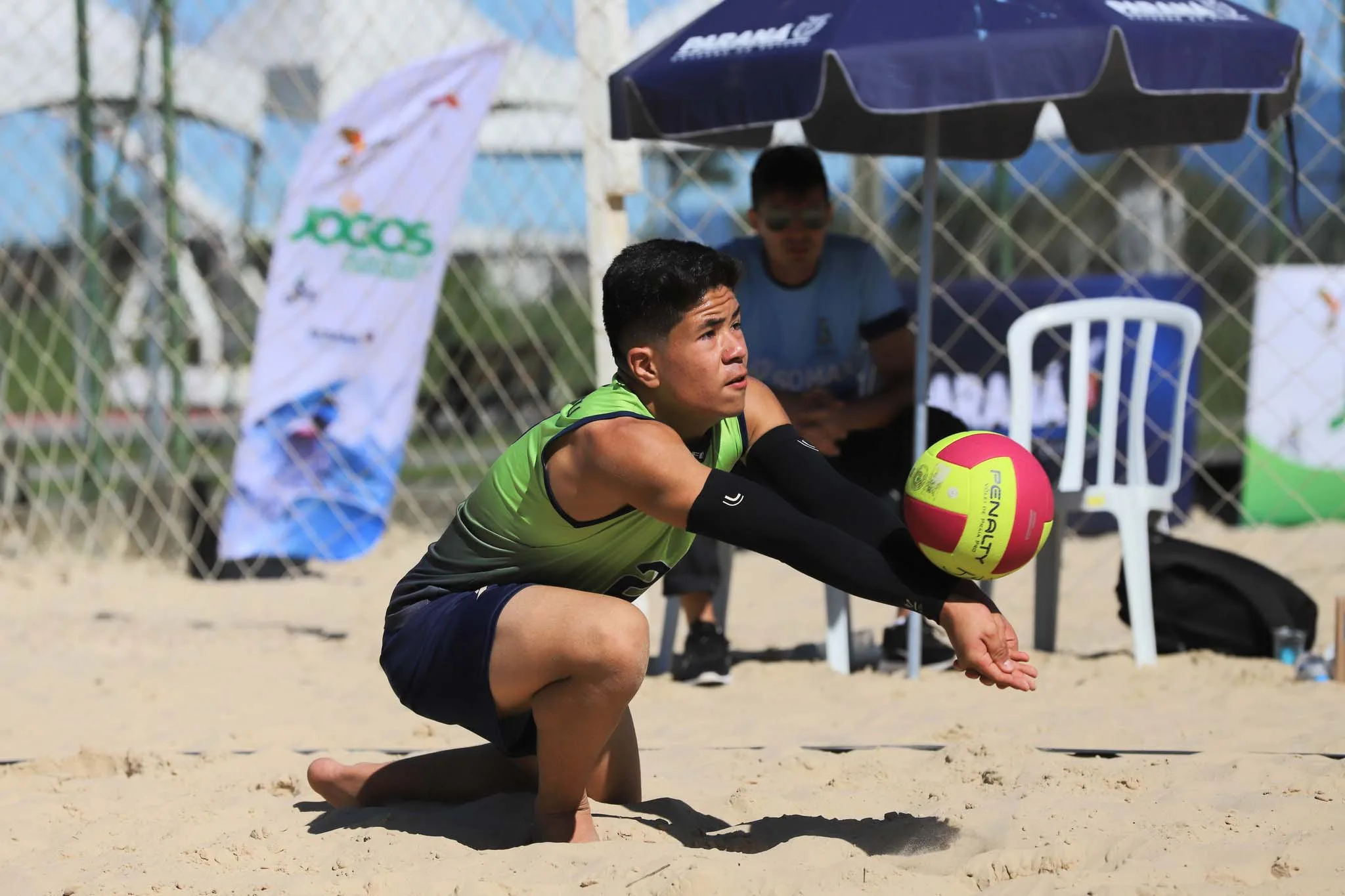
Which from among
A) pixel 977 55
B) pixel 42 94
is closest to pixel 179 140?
pixel 42 94

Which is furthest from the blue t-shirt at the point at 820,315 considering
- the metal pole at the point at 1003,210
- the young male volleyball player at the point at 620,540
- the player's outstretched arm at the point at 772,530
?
the metal pole at the point at 1003,210

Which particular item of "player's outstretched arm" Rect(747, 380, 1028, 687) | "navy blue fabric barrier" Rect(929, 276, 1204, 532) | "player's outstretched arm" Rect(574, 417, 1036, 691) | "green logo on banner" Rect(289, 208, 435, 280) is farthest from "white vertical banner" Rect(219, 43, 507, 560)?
"player's outstretched arm" Rect(574, 417, 1036, 691)

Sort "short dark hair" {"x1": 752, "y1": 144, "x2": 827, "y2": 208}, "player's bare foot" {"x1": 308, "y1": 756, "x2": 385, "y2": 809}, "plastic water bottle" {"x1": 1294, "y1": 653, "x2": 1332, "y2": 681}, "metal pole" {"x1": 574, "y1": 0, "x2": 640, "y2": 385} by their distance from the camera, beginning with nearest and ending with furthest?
"player's bare foot" {"x1": 308, "y1": 756, "x2": 385, "y2": 809} < "plastic water bottle" {"x1": 1294, "y1": 653, "x2": 1332, "y2": 681} < "short dark hair" {"x1": 752, "y1": 144, "x2": 827, "y2": 208} < "metal pole" {"x1": 574, "y1": 0, "x2": 640, "y2": 385}

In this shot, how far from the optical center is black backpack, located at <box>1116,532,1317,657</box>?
4363mm

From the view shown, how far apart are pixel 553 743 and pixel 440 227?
409 centimetres

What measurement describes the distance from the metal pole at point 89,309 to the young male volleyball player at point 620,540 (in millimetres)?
5178

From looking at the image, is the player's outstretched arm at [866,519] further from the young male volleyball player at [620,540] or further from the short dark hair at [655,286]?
the short dark hair at [655,286]

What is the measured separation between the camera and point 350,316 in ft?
20.8

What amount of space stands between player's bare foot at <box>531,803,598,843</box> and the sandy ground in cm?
7

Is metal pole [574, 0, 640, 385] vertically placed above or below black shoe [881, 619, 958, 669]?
above

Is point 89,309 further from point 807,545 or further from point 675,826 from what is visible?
point 807,545

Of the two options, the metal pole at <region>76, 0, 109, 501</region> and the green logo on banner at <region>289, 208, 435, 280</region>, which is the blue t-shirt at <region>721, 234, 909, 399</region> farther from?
the metal pole at <region>76, 0, 109, 501</region>

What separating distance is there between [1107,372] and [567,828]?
2.64 meters

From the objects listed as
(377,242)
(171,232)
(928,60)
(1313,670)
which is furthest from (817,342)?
(171,232)
